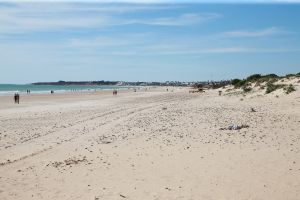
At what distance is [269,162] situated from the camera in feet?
35.2

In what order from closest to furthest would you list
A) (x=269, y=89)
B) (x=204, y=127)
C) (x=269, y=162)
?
1. (x=269, y=162)
2. (x=204, y=127)
3. (x=269, y=89)

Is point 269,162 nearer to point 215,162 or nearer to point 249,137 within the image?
point 215,162

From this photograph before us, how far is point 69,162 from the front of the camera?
11.7m

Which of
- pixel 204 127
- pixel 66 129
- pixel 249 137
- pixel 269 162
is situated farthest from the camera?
pixel 66 129

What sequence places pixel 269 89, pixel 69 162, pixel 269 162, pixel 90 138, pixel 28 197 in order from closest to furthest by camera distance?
pixel 28 197
pixel 269 162
pixel 69 162
pixel 90 138
pixel 269 89

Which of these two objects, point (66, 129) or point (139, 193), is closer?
point (139, 193)

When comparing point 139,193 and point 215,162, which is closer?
point 139,193

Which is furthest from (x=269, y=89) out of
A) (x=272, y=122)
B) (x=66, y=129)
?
(x=66, y=129)

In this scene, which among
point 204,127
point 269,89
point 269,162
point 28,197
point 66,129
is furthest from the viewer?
point 269,89

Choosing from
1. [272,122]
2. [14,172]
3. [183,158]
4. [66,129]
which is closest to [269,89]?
[272,122]

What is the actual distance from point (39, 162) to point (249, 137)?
7045mm

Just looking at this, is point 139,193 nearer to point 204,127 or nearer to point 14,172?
point 14,172

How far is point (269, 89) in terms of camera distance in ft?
134

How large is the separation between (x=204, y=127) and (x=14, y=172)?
9.14 meters
